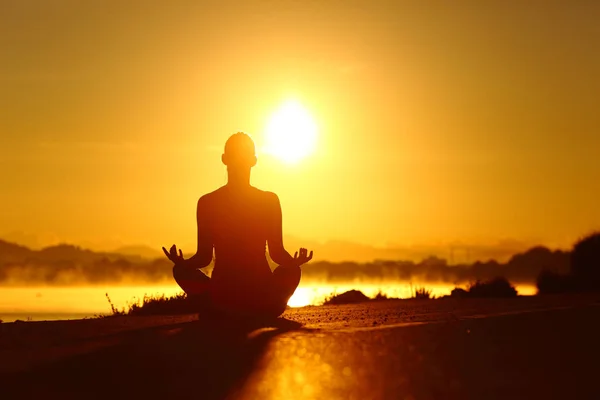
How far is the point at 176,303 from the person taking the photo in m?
16.3

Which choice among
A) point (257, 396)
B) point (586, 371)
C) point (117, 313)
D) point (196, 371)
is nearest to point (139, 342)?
point (196, 371)

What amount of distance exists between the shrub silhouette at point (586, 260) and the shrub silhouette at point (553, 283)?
0.98 feet

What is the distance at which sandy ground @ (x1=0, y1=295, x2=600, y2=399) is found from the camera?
670 cm

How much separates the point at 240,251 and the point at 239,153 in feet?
3.55

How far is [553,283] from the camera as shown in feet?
73.5

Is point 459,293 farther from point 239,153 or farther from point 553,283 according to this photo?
point 239,153

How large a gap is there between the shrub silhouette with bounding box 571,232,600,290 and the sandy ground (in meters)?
15.1

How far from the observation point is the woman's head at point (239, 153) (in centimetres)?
1001

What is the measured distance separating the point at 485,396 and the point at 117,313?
31.9ft

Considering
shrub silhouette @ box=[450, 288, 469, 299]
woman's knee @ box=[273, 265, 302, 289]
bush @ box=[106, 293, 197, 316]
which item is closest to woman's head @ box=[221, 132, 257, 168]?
woman's knee @ box=[273, 265, 302, 289]

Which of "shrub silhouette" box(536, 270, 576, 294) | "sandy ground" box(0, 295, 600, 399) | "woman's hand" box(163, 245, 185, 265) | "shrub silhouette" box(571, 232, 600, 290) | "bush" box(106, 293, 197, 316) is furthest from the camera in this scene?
"shrub silhouette" box(571, 232, 600, 290)

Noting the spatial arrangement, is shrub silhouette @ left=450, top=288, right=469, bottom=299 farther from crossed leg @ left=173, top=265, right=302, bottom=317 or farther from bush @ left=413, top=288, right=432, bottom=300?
crossed leg @ left=173, top=265, right=302, bottom=317

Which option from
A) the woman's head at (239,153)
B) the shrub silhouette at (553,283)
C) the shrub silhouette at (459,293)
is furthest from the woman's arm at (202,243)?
the shrub silhouette at (553,283)

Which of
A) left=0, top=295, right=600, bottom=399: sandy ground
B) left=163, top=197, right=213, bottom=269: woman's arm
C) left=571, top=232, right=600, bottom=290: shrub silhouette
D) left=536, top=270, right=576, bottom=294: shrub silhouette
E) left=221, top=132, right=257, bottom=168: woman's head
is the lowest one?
left=0, top=295, right=600, bottom=399: sandy ground
